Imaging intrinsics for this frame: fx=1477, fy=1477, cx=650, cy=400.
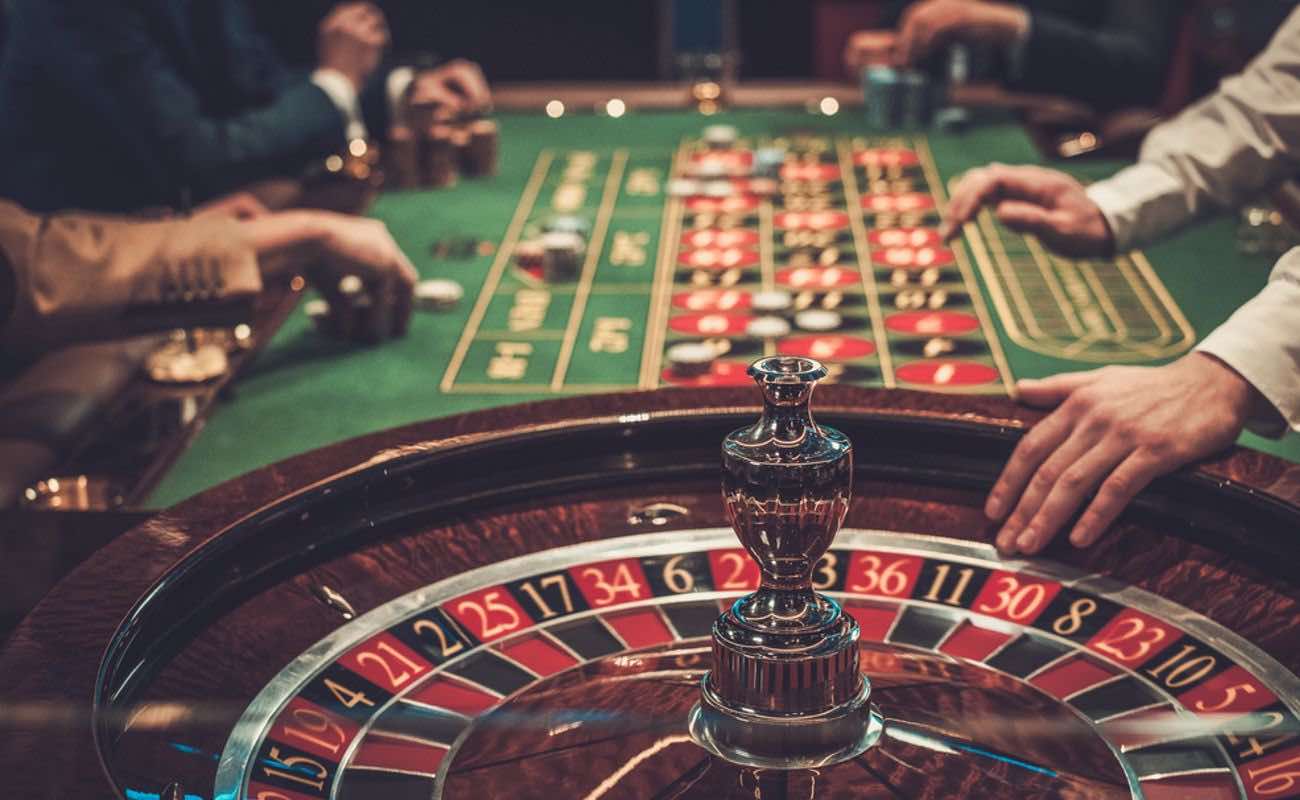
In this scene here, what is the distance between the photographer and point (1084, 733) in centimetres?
122

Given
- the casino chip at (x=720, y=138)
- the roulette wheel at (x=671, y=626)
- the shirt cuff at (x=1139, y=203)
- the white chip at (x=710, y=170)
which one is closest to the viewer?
the roulette wheel at (x=671, y=626)

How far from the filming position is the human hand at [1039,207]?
2660 mm

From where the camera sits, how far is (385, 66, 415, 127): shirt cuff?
4.88 meters

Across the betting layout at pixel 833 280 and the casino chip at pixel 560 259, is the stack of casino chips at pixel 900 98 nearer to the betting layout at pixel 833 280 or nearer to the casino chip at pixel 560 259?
the betting layout at pixel 833 280

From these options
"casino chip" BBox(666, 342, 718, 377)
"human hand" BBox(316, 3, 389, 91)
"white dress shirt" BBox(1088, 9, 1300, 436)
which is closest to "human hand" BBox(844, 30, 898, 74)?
"human hand" BBox(316, 3, 389, 91)

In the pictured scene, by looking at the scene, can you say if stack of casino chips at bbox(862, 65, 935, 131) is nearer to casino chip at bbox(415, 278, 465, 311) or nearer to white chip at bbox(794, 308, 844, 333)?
white chip at bbox(794, 308, 844, 333)

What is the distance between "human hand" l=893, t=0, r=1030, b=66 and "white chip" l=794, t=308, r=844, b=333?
7.40ft

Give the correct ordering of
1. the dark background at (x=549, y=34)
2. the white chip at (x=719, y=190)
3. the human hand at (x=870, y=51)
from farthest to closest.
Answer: the dark background at (x=549, y=34) → the human hand at (x=870, y=51) → the white chip at (x=719, y=190)

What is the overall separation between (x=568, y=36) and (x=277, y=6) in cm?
205

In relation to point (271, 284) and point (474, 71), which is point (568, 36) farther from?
point (271, 284)

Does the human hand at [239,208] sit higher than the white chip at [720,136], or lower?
higher

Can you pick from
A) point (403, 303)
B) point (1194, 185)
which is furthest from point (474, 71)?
point (1194, 185)

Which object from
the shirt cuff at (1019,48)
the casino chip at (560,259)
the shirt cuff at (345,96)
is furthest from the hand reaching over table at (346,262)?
the shirt cuff at (1019,48)

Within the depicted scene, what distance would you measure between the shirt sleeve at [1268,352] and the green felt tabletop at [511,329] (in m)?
0.35
